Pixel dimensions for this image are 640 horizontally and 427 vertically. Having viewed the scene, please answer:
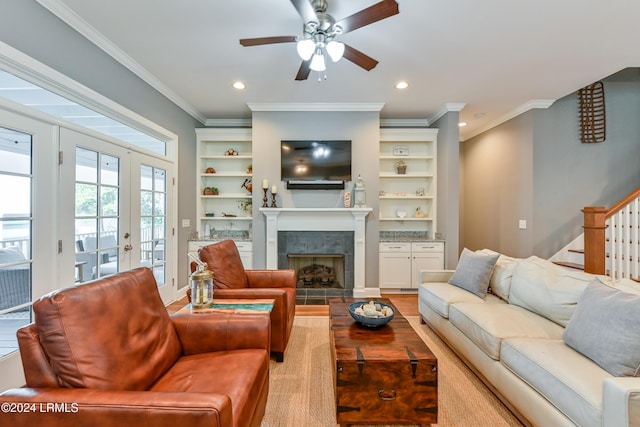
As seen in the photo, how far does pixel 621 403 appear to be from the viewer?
1120 millimetres

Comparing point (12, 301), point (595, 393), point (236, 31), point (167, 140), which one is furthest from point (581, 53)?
point (12, 301)

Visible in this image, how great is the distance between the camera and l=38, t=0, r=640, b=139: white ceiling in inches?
87.8

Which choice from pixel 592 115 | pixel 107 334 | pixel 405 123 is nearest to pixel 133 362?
pixel 107 334

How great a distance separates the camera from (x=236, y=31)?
2514mm

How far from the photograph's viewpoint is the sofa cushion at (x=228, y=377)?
1.25 meters

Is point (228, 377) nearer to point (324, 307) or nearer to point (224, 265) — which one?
point (224, 265)

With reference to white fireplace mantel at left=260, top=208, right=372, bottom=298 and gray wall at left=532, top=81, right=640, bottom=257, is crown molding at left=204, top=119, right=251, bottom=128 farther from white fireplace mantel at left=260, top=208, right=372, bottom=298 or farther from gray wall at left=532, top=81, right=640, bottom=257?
gray wall at left=532, top=81, right=640, bottom=257

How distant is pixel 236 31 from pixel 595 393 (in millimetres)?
3355

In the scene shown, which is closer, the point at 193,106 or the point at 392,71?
the point at 392,71

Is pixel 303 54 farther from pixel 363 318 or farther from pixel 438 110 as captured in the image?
pixel 438 110

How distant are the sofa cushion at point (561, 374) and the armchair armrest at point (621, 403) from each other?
48 mm

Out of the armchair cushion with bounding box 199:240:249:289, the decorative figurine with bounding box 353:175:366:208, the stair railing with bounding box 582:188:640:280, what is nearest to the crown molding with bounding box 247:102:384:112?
the decorative figurine with bounding box 353:175:366:208

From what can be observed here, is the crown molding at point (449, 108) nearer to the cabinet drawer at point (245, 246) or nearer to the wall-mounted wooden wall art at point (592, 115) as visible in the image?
the wall-mounted wooden wall art at point (592, 115)

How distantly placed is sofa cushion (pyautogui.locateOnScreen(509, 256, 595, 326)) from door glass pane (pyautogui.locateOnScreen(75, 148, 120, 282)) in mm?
3834
